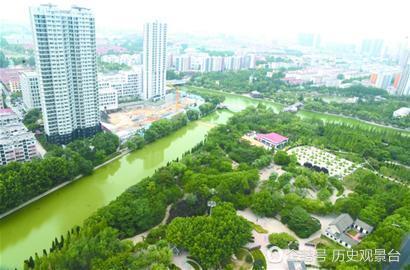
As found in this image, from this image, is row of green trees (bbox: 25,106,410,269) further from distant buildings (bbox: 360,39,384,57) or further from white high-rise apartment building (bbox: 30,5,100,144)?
distant buildings (bbox: 360,39,384,57)

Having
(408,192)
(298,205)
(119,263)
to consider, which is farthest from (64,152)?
(408,192)

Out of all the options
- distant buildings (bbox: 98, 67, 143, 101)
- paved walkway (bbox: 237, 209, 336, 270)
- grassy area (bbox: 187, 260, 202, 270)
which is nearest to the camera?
grassy area (bbox: 187, 260, 202, 270)

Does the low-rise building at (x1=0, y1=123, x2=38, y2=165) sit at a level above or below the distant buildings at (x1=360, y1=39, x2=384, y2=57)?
below

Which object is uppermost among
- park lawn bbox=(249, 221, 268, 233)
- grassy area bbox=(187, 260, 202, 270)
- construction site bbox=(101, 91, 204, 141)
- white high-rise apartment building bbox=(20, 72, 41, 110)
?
white high-rise apartment building bbox=(20, 72, 41, 110)

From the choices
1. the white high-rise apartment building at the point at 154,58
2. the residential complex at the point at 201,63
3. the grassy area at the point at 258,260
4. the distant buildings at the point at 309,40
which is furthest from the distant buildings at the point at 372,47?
the grassy area at the point at 258,260

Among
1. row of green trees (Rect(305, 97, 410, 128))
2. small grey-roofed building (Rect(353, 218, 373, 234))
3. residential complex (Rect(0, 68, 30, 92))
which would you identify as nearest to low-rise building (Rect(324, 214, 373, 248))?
small grey-roofed building (Rect(353, 218, 373, 234))

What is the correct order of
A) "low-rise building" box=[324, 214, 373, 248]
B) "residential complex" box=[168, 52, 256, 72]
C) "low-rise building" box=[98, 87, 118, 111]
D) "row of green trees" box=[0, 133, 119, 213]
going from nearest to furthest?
1. "low-rise building" box=[324, 214, 373, 248]
2. "row of green trees" box=[0, 133, 119, 213]
3. "low-rise building" box=[98, 87, 118, 111]
4. "residential complex" box=[168, 52, 256, 72]

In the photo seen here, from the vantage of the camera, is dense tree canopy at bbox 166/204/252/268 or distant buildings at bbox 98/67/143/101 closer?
dense tree canopy at bbox 166/204/252/268
